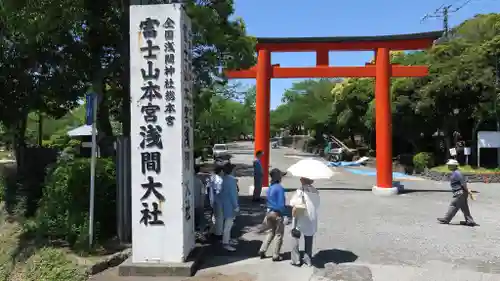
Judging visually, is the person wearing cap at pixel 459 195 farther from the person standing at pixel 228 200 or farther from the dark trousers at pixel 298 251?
the person standing at pixel 228 200

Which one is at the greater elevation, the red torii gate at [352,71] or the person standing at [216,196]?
the red torii gate at [352,71]

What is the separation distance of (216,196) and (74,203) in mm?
2468

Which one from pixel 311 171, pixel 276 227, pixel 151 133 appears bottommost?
pixel 276 227

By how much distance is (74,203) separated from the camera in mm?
8086

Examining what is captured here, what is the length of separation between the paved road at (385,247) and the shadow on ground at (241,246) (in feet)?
0.05

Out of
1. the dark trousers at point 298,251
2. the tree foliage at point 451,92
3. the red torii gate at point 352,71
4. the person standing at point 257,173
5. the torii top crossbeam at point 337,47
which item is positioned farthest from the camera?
the tree foliage at point 451,92

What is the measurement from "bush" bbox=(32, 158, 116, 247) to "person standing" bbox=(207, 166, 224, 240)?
1.84 meters

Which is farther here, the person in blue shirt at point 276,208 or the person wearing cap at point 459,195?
the person wearing cap at point 459,195

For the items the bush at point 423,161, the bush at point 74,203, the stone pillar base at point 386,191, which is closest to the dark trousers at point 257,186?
the stone pillar base at point 386,191

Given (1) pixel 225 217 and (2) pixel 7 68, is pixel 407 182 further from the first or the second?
(2) pixel 7 68

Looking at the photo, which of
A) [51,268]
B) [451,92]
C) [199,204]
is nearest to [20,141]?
[51,268]

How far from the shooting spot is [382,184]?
51.3ft

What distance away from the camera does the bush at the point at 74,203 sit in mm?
8070

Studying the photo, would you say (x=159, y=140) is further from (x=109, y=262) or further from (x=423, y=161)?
(x=423, y=161)
